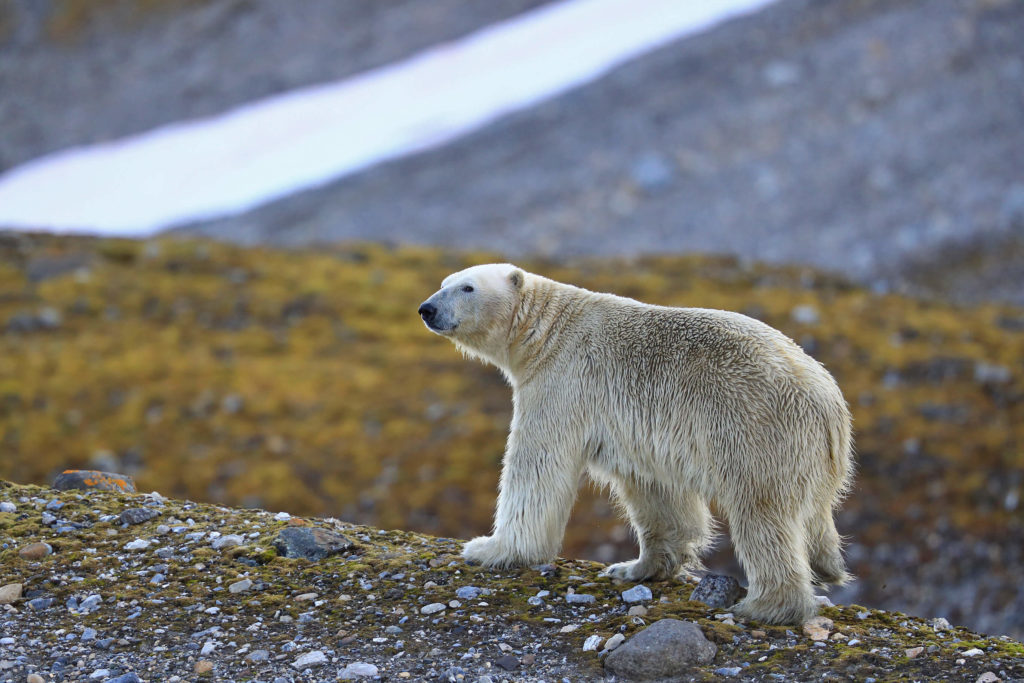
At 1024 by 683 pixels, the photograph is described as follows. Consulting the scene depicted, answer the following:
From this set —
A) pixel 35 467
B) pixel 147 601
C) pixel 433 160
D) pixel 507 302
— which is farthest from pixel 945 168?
pixel 147 601

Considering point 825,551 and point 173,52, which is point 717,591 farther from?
point 173,52

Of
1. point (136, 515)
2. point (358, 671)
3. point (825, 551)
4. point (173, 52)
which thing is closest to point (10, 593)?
point (136, 515)

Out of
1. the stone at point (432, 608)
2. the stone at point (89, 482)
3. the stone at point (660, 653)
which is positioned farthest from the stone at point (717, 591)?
the stone at point (89, 482)

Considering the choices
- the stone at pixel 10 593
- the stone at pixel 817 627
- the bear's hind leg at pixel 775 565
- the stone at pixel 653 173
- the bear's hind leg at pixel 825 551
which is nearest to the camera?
the stone at pixel 817 627

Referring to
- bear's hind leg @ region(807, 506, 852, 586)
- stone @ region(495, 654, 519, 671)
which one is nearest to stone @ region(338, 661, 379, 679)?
stone @ region(495, 654, 519, 671)

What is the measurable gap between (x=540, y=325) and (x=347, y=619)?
266 cm

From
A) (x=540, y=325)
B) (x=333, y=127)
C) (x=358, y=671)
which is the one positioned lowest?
(x=358, y=671)

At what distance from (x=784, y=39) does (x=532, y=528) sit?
4959cm

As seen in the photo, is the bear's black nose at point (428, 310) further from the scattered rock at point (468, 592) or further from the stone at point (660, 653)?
the stone at point (660, 653)

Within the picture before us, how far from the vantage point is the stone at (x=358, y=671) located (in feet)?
20.7

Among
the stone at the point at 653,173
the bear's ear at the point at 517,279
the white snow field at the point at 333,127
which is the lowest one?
the bear's ear at the point at 517,279

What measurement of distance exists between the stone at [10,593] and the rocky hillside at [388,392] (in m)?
12.6

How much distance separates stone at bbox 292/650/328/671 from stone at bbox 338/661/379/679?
0.19 meters

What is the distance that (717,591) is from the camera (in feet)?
24.5
